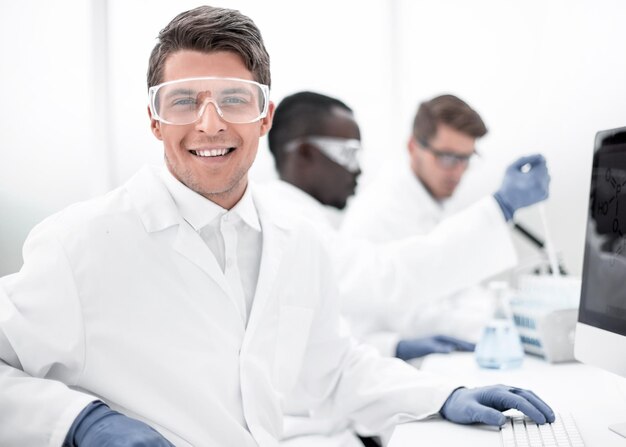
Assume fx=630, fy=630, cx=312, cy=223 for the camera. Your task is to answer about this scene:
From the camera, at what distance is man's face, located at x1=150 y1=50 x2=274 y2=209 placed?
1.29 meters

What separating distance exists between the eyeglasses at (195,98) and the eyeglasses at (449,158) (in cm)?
140

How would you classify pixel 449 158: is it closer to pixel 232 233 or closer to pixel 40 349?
pixel 232 233

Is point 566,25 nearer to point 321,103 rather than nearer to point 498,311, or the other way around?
point 321,103

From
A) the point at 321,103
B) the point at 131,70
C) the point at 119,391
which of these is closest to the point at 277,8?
the point at 321,103

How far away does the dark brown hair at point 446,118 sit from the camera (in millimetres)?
2557

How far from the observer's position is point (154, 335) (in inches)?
48.1

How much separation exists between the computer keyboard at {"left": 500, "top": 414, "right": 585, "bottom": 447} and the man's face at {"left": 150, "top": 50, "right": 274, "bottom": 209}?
74cm

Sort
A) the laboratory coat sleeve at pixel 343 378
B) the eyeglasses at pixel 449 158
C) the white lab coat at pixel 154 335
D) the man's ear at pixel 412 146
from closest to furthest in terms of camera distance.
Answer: the white lab coat at pixel 154 335, the laboratory coat sleeve at pixel 343 378, the eyeglasses at pixel 449 158, the man's ear at pixel 412 146

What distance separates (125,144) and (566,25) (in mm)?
1888

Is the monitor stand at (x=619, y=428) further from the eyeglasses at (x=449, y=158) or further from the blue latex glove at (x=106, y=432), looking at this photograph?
the eyeglasses at (x=449, y=158)

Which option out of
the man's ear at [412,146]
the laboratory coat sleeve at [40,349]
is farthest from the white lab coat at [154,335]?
the man's ear at [412,146]

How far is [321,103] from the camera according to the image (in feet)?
8.14

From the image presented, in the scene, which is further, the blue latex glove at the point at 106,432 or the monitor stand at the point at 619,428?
the monitor stand at the point at 619,428

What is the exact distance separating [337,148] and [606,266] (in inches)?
50.5
